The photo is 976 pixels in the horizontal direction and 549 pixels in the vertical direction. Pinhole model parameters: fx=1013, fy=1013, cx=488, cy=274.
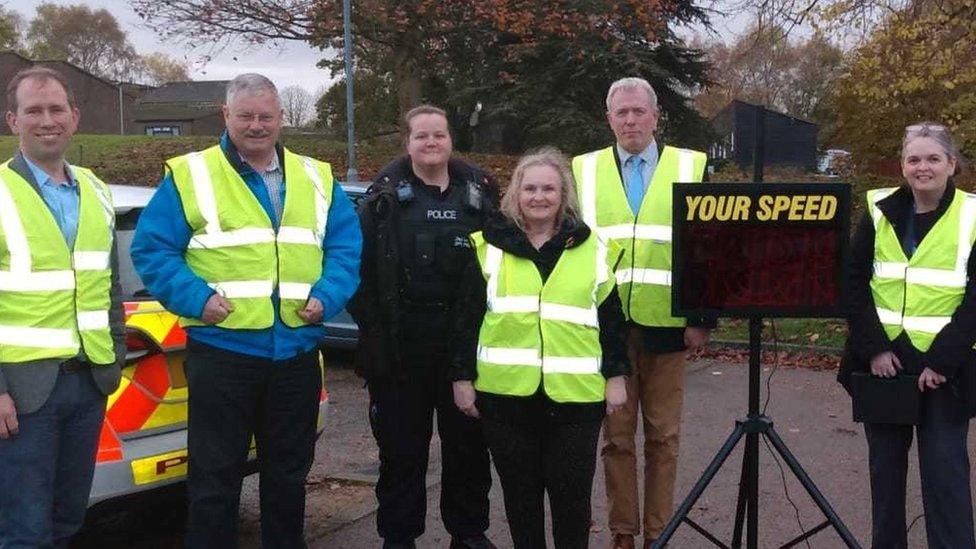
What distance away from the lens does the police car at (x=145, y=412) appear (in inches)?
159

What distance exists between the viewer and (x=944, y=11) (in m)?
12.7

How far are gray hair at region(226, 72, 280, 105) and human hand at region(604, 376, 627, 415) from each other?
1.72 meters

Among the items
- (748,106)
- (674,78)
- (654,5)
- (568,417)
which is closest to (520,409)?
(568,417)

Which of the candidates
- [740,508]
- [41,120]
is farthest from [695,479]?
[41,120]

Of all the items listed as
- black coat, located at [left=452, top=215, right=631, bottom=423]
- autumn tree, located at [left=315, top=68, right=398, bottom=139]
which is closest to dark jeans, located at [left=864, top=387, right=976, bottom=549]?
black coat, located at [left=452, top=215, right=631, bottom=423]

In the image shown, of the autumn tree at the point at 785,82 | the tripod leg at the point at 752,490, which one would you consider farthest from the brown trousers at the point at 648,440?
the autumn tree at the point at 785,82

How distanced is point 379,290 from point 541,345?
79cm

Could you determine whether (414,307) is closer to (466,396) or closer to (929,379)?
(466,396)

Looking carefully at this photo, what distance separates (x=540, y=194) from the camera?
395 centimetres

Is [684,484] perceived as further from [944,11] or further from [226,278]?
[944,11]

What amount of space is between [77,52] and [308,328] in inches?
3240

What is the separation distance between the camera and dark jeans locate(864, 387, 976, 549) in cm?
405

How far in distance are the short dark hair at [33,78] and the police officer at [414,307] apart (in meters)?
1.29

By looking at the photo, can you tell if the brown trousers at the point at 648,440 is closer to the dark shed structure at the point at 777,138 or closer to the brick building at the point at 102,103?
the dark shed structure at the point at 777,138
